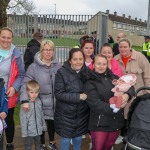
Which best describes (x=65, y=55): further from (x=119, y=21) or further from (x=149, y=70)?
(x=119, y=21)

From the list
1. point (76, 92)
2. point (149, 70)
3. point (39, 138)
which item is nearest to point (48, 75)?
point (76, 92)

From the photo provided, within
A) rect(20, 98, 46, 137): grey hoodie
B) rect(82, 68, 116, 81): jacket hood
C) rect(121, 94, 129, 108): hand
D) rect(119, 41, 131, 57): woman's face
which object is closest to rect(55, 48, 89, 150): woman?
rect(82, 68, 116, 81): jacket hood

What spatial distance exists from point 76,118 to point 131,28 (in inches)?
3656

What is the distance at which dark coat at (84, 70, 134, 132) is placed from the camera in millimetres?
3662

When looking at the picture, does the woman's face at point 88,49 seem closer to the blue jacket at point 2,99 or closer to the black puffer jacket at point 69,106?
the black puffer jacket at point 69,106

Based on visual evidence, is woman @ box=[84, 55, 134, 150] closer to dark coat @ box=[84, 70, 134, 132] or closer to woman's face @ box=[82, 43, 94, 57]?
dark coat @ box=[84, 70, 134, 132]

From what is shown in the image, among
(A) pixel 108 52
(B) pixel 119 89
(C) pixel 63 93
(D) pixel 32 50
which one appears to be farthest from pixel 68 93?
(D) pixel 32 50

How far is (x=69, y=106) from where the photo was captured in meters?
3.88

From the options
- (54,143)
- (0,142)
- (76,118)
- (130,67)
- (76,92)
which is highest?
(130,67)

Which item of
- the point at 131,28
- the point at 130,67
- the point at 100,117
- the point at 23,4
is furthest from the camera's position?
the point at 131,28

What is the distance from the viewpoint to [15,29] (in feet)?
29.8

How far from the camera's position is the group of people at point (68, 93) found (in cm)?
374

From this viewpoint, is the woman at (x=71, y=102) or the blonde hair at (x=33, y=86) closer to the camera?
the woman at (x=71, y=102)

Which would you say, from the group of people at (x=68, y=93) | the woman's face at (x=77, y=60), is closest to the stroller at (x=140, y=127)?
the group of people at (x=68, y=93)
